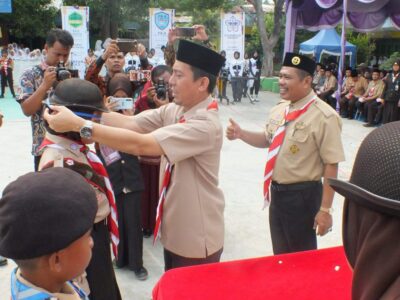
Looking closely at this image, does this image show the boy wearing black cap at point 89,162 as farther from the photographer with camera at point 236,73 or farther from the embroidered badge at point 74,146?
the photographer with camera at point 236,73

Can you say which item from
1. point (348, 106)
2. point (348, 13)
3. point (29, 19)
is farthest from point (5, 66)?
point (348, 106)

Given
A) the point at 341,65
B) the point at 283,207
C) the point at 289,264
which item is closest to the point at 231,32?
the point at 341,65

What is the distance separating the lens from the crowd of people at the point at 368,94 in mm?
10008

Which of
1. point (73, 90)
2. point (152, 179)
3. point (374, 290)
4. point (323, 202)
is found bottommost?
point (152, 179)

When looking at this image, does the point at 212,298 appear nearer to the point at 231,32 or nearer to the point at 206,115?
the point at 206,115

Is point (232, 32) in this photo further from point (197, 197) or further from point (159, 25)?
point (197, 197)

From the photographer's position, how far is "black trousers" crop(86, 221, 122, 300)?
6.93ft

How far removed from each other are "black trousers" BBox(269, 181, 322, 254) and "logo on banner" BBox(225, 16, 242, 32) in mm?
11430

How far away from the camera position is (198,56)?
214cm

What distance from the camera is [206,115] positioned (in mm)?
2119

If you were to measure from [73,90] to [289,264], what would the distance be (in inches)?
48.7

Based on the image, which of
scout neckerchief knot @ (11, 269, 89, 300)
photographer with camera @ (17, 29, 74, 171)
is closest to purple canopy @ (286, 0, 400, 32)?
photographer with camera @ (17, 29, 74, 171)

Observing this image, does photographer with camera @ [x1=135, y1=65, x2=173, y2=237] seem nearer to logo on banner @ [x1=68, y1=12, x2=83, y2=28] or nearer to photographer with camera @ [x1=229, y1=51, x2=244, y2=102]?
photographer with camera @ [x1=229, y1=51, x2=244, y2=102]

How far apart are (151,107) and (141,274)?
1.40 meters
